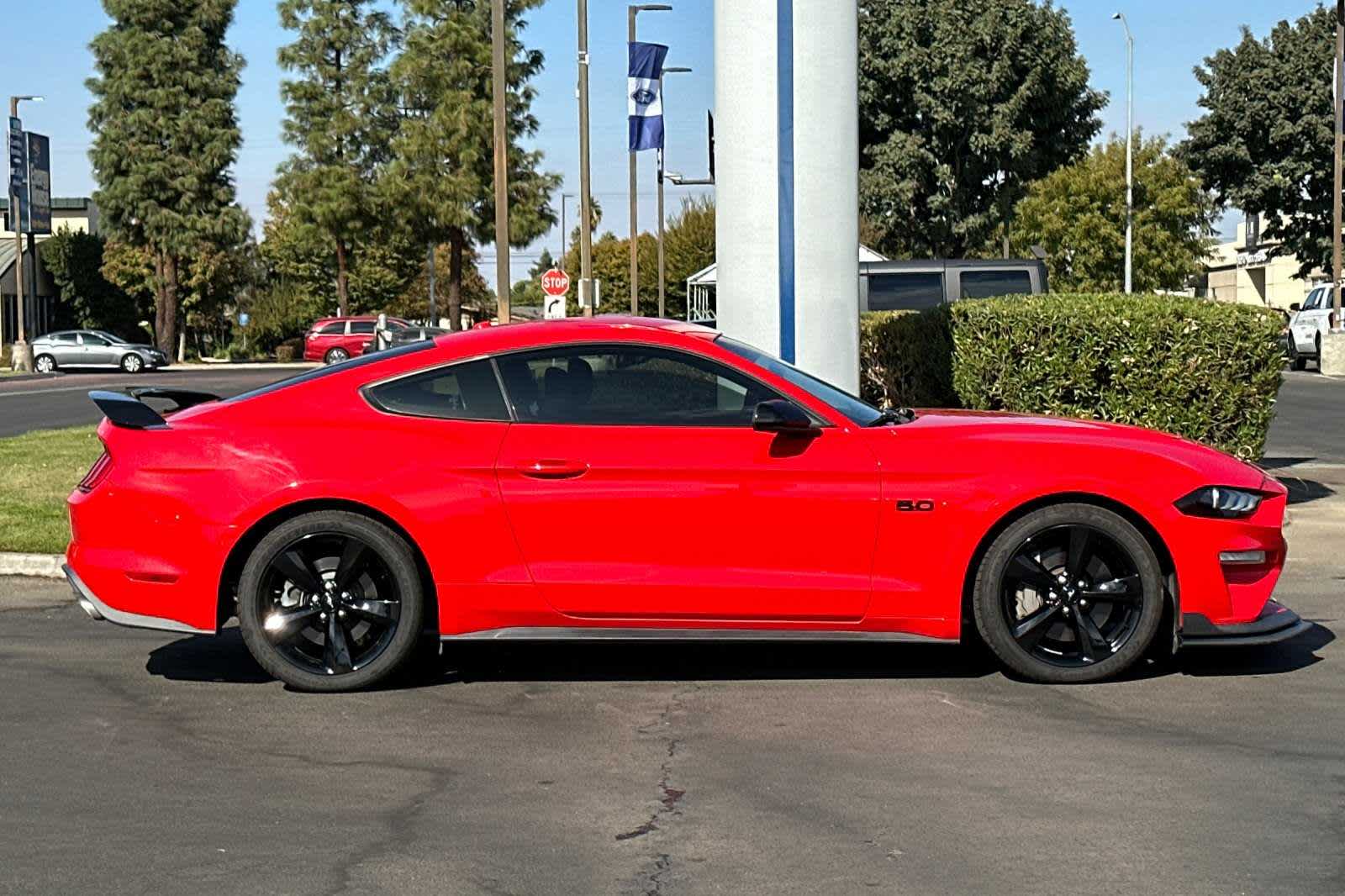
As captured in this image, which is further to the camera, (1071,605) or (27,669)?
(27,669)

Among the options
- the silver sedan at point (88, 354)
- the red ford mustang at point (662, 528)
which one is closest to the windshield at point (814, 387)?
the red ford mustang at point (662, 528)

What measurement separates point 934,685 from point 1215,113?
197ft

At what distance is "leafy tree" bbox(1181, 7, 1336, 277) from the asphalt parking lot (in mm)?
57368

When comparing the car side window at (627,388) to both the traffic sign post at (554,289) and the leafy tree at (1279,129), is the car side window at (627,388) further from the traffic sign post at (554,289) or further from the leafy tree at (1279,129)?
the leafy tree at (1279,129)

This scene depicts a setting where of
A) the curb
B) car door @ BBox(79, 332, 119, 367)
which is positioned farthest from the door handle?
car door @ BBox(79, 332, 119, 367)

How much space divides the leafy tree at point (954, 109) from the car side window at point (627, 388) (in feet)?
177

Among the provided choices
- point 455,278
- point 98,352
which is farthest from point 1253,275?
point 98,352

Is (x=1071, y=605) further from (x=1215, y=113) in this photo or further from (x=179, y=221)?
(x=179, y=221)

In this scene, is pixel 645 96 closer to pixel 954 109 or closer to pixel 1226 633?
pixel 954 109

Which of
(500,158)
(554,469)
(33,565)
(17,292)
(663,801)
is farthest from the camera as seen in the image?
(17,292)

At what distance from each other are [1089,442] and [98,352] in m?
56.8

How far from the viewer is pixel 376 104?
70812 mm

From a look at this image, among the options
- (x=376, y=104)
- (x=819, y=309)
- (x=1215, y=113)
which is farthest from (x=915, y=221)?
(x=819, y=309)

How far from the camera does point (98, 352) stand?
5975 centimetres
